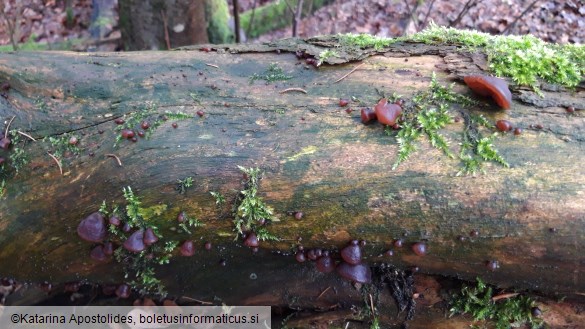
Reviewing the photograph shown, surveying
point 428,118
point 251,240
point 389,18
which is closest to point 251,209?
point 251,240

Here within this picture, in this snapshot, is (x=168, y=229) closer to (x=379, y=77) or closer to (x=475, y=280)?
(x=379, y=77)

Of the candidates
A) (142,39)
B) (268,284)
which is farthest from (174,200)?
(142,39)

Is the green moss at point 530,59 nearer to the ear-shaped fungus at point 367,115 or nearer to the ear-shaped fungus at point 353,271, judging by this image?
the ear-shaped fungus at point 367,115

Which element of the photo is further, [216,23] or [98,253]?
[216,23]

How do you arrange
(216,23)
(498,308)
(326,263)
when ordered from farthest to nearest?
1. (216,23)
2. (498,308)
3. (326,263)

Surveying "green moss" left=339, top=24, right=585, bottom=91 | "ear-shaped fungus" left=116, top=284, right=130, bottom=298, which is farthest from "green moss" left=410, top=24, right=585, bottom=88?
"ear-shaped fungus" left=116, top=284, right=130, bottom=298

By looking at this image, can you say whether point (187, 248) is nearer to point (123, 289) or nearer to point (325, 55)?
point (123, 289)
